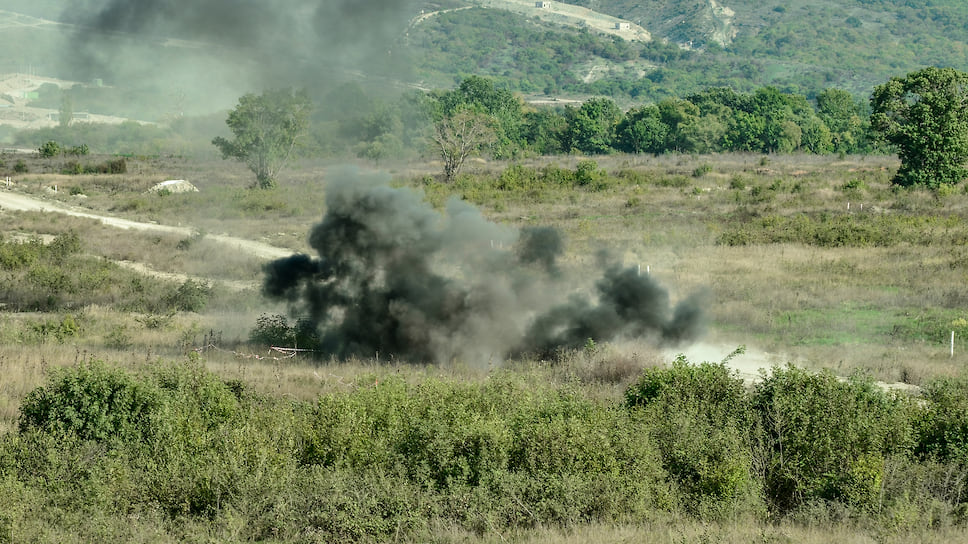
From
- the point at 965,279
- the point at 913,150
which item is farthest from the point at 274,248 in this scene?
the point at 913,150

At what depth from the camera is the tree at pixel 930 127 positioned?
177 feet

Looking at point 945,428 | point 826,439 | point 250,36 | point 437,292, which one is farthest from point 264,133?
point 945,428

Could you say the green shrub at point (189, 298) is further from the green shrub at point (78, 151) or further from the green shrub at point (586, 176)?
the green shrub at point (78, 151)

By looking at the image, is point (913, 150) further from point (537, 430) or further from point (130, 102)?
point (537, 430)

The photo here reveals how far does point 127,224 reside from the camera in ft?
156

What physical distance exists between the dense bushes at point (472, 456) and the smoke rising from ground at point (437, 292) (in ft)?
19.0

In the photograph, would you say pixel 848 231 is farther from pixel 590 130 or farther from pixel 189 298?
pixel 590 130

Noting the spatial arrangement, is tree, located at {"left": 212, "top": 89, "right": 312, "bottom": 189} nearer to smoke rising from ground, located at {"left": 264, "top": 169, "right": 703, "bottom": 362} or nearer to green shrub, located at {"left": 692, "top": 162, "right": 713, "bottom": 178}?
smoke rising from ground, located at {"left": 264, "top": 169, "right": 703, "bottom": 362}

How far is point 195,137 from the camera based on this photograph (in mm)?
46594

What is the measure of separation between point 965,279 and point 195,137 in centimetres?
3415

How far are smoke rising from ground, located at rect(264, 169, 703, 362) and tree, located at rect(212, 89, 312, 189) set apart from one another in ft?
37.0

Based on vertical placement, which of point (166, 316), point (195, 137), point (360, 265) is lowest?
point (166, 316)

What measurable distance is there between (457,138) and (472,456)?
5677 centimetres

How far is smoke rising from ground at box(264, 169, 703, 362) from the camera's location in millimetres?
22109
